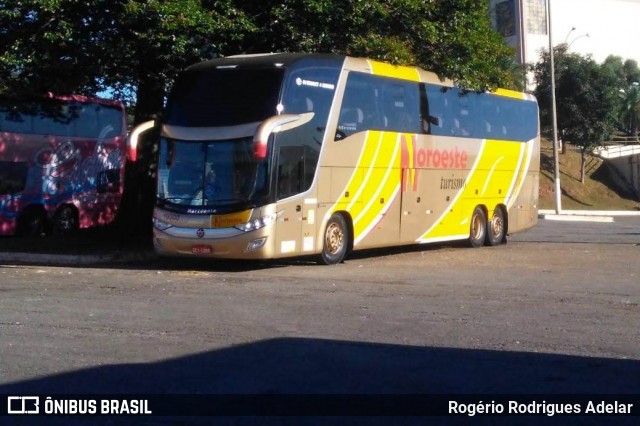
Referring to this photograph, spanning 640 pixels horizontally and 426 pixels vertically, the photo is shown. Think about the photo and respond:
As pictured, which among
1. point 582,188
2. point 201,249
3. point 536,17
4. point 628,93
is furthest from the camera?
point 536,17

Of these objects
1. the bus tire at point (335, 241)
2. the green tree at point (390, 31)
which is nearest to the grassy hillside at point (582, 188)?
the green tree at point (390, 31)

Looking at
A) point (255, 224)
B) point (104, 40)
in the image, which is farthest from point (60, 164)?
point (255, 224)

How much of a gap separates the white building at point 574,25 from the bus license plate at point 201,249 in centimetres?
5159

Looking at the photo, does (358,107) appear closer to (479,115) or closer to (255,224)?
(255,224)

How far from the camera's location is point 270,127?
15.8 meters

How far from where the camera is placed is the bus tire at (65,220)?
2730 centimetres

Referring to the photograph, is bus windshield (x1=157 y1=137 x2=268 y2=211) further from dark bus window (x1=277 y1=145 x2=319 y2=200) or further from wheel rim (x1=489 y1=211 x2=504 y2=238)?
wheel rim (x1=489 y1=211 x2=504 y2=238)

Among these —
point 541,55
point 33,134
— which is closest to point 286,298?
point 33,134

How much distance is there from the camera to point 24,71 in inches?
762

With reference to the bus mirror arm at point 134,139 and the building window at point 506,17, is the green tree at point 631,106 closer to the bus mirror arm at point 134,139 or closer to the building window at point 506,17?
the building window at point 506,17

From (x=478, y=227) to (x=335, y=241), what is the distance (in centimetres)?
623

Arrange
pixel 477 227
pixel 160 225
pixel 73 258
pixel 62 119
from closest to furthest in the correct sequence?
pixel 160 225 → pixel 73 258 → pixel 477 227 → pixel 62 119

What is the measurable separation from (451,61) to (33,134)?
12.1 metres

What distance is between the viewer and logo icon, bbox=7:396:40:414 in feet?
22.7
